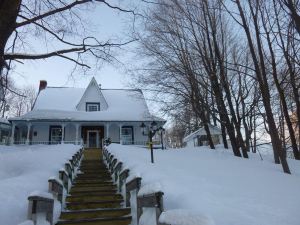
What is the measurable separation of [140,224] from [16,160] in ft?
20.5

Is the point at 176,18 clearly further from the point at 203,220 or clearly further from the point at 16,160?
the point at 203,220

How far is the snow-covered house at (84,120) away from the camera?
29.0m

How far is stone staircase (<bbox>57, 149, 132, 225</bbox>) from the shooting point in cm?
678

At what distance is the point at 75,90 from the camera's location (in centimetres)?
3550

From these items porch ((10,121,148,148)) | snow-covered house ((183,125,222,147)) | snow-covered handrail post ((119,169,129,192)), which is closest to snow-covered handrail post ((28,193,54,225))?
snow-covered handrail post ((119,169,129,192))

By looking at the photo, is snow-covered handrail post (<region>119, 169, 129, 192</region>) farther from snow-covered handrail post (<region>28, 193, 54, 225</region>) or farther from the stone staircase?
snow-covered handrail post (<region>28, 193, 54, 225</region>)

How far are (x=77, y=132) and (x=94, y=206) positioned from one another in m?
21.5

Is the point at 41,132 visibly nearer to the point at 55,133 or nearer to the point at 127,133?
the point at 55,133

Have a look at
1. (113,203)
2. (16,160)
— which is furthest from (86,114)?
(113,203)

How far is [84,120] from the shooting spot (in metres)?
29.0

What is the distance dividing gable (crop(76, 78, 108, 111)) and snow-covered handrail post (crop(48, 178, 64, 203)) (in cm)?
2458

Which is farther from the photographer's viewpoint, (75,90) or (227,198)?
(75,90)

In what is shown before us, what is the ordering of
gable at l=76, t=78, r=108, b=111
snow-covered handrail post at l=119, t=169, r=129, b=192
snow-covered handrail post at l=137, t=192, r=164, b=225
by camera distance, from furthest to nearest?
gable at l=76, t=78, r=108, b=111
snow-covered handrail post at l=119, t=169, r=129, b=192
snow-covered handrail post at l=137, t=192, r=164, b=225

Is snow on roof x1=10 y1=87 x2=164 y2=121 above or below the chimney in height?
below
